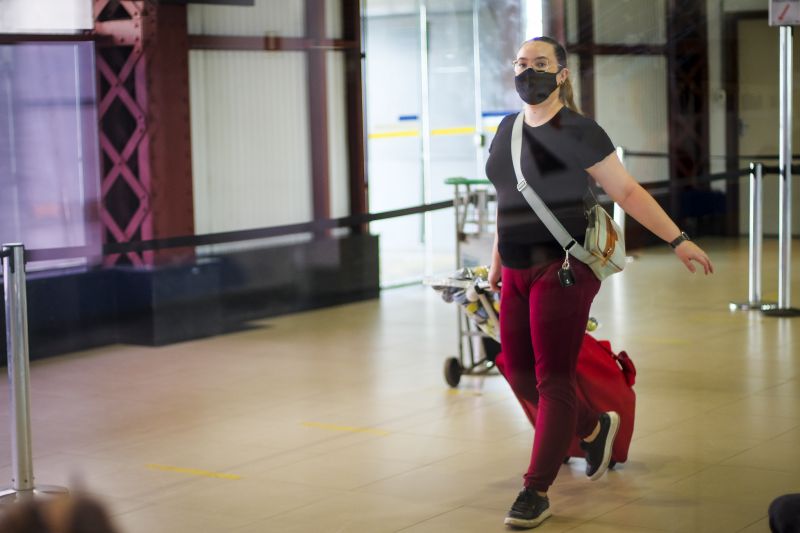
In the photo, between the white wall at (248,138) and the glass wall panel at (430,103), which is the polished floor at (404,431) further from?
the glass wall panel at (430,103)

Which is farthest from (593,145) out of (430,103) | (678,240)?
(430,103)

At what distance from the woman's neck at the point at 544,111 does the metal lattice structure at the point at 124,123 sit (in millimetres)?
1180

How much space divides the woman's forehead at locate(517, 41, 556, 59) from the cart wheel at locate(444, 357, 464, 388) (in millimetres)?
1925

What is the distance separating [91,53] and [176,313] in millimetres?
980

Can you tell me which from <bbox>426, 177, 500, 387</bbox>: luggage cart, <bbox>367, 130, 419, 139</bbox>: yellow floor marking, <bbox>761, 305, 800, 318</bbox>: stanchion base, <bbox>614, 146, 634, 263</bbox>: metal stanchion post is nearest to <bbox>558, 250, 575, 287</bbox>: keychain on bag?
<bbox>614, 146, 634, 263</bbox>: metal stanchion post

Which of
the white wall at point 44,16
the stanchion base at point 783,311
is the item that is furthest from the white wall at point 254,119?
the stanchion base at point 783,311

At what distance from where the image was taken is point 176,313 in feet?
13.5

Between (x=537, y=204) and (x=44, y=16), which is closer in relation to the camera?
(x=537, y=204)

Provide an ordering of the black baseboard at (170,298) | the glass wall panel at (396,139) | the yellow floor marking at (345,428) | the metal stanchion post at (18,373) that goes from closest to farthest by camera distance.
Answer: the metal stanchion post at (18,373)
the black baseboard at (170,298)
the yellow floor marking at (345,428)
the glass wall panel at (396,139)

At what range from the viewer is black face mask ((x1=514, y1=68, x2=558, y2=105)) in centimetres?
291

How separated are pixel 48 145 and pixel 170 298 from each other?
66 centimetres

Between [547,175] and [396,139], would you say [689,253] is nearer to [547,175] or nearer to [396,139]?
[547,175]

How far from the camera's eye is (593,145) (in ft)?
9.59

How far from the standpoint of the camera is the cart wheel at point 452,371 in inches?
185
